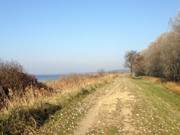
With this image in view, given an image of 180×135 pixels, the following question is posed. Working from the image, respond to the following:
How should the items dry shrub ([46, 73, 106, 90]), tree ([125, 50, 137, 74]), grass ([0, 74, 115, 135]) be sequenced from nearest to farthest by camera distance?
1. grass ([0, 74, 115, 135])
2. dry shrub ([46, 73, 106, 90])
3. tree ([125, 50, 137, 74])

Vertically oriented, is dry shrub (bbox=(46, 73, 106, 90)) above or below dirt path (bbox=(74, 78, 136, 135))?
above

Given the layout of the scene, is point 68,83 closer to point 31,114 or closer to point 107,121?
point 31,114

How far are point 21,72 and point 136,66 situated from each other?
331ft

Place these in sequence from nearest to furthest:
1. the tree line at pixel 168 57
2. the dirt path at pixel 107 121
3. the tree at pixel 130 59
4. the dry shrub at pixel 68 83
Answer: the dirt path at pixel 107 121, the dry shrub at pixel 68 83, the tree line at pixel 168 57, the tree at pixel 130 59

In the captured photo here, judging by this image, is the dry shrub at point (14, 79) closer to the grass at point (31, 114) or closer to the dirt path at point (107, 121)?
the grass at point (31, 114)

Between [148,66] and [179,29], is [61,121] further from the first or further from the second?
[148,66]

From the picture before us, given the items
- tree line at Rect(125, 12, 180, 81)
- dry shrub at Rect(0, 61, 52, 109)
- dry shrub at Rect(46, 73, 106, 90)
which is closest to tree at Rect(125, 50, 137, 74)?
tree line at Rect(125, 12, 180, 81)

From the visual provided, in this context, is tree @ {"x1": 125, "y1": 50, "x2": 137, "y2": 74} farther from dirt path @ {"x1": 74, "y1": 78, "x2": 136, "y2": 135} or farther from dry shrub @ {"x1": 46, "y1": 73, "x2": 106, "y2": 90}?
dirt path @ {"x1": 74, "y1": 78, "x2": 136, "y2": 135}

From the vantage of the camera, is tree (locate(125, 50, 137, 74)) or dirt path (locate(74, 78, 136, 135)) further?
tree (locate(125, 50, 137, 74))

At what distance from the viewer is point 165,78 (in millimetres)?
80875

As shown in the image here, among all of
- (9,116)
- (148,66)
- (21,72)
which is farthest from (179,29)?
(9,116)

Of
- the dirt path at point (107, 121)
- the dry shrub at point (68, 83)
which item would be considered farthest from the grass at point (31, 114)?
the dry shrub at point (68, 83)

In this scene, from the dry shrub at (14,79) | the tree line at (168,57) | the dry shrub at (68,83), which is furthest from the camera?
the tree line at (168,57)

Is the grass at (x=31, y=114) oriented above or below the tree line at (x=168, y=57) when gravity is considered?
below
